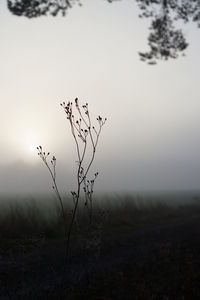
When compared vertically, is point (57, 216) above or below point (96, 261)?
above

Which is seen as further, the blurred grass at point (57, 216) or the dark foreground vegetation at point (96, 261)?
the blurred grass at point (57, 216)

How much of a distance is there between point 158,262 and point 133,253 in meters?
1.77

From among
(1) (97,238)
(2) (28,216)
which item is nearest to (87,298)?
(1) (97,238)

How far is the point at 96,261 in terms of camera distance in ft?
40.7

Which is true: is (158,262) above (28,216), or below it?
below

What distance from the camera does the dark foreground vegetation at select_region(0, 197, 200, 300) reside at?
964 centimetres

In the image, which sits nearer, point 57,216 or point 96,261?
point 96,261

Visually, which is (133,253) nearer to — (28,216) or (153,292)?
(153,292)

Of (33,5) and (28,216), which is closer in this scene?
(33,5)

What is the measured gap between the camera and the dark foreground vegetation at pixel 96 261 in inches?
380

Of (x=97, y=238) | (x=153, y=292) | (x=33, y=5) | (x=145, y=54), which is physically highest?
(x=33, y=5)

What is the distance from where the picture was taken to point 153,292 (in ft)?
32.2

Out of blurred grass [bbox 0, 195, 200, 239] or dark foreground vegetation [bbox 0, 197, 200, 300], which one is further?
blurred grass [bbox 0, 195, 200, 239]

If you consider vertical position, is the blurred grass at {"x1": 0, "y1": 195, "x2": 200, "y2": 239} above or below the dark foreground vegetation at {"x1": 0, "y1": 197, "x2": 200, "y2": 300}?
above
